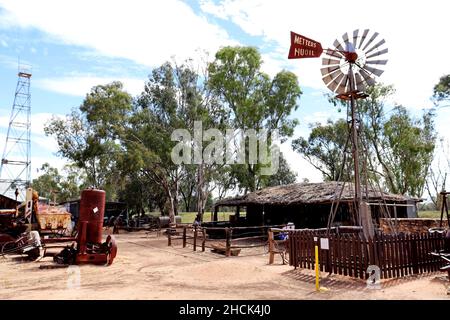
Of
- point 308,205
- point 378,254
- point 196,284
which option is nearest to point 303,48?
point 378,254

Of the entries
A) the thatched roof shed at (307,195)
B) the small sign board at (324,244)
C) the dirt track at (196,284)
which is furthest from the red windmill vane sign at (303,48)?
the thatched roof shed at (307,195)

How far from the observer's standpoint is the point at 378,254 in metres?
8.89

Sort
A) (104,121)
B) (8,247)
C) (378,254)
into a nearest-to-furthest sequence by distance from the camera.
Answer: (378,254) < (8,247) < (104,121)

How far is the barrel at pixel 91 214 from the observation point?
42.4 ft

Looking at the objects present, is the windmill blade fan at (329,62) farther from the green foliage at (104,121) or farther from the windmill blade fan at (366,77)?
the green foliage at (104,121)

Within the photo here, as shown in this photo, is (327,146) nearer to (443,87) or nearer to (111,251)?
(443,87)

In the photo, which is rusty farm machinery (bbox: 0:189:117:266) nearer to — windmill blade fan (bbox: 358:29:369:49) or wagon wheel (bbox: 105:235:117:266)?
wagon wheel (bbox: 105:235:117:266)

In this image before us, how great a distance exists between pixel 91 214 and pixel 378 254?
9.26 metres

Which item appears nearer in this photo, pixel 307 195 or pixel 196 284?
pixel 196 284

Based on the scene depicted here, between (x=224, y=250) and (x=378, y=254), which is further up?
(x=378, y=254)

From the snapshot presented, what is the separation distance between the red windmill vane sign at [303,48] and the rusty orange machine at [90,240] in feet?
26.9

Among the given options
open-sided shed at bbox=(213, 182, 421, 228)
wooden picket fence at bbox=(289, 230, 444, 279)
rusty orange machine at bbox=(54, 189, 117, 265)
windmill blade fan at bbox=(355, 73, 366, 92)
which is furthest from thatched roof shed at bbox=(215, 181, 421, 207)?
rusty orange machine at bbox=(54, 189, 117, 265)
